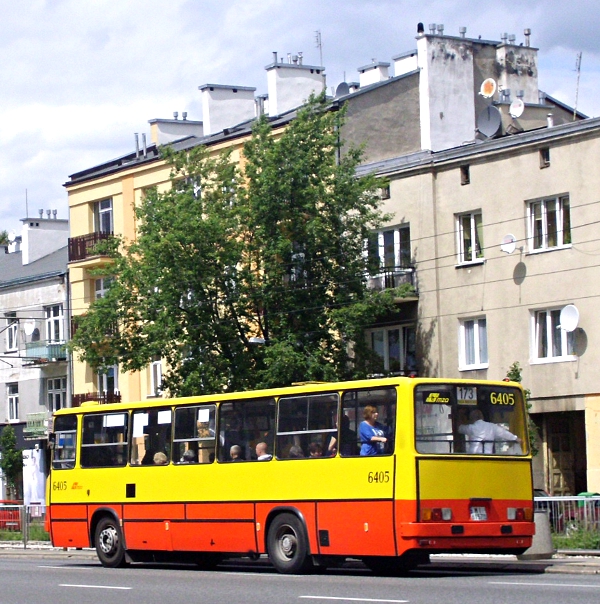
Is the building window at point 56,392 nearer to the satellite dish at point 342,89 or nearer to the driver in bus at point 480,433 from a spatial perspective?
the satellite dish at point 342,89

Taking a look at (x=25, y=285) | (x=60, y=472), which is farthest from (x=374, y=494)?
(x=25, y=285)

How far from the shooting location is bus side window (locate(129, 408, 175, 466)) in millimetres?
22266

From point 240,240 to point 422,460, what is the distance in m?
20.3

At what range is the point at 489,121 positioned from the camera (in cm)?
3969

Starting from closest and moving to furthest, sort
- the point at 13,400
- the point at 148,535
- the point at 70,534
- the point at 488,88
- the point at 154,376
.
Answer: the point at 148,535, the point at 70,534, the point at 488,88, the point at 154,376, the point at 13,400

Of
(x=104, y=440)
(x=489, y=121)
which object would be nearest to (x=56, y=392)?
(x=489, y=121)

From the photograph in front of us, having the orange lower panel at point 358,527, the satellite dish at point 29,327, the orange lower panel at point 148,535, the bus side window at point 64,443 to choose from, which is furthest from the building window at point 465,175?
the satellite dish at point 29,327

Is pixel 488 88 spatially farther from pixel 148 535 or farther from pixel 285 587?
pixel 285 587

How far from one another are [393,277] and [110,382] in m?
16.3

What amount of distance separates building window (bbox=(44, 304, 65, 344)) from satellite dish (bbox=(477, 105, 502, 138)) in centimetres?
2187

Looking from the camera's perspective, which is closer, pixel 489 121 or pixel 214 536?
Answer: pixel 214 536

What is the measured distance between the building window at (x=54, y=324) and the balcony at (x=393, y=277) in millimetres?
19305

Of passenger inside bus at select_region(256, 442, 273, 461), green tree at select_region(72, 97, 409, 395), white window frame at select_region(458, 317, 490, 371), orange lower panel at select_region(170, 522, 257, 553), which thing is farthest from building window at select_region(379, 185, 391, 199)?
passenger inside bus at select_region(256, 442, 273, 461)

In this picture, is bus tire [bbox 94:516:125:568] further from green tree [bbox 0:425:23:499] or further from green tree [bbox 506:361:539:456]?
green tree [bbox 0:425:23:499]
